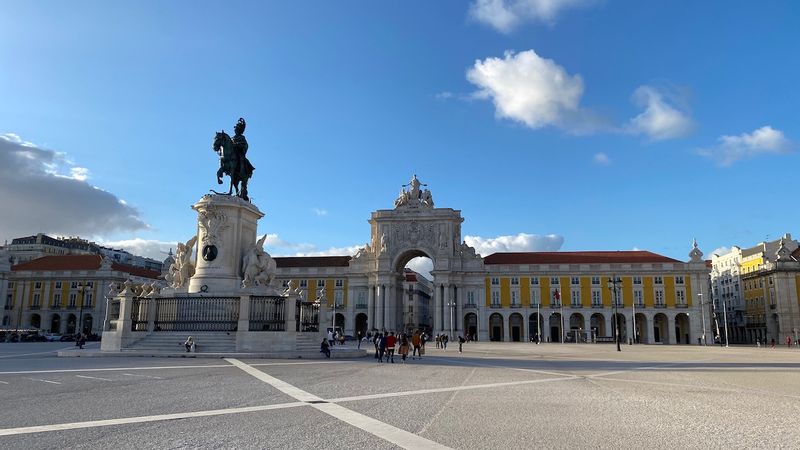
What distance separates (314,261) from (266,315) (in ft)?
229

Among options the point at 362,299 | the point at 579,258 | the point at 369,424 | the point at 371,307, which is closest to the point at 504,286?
the point at 579,258

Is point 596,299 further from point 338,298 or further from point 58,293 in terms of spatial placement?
point 58,293

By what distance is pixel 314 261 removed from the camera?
92250 millimetres

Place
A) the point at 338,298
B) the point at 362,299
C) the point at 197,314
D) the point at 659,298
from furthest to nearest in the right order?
the point at 338,298, the point at 362,299, the point at 659,298, the point at 197,314

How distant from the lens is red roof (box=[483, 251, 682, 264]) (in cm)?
8256

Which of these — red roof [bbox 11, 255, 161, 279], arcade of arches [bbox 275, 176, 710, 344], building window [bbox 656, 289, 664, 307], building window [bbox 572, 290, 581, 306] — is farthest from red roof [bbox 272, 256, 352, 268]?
building window [bbox 656, 289, 664, 307]

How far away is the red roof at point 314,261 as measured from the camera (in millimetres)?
90875

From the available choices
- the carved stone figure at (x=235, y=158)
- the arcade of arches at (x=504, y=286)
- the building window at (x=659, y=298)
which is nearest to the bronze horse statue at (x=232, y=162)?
the carved stone figure at (x=235, y=158)

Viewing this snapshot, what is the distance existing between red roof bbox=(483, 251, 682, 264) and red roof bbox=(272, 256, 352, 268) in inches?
862

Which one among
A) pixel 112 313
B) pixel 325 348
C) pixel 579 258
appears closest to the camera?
pixel 325 348

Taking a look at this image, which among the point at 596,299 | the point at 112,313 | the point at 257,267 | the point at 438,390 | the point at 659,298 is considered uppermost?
the point at 659,298

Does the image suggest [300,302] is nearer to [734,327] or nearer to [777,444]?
[777,444]

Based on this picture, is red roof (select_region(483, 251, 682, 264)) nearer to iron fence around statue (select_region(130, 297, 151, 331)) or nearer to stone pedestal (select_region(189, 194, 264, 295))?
stone pedestal (select_region(189, 194, 264, 295))

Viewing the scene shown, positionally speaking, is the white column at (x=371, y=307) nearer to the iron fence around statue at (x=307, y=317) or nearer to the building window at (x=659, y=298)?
the building window at (x=659, y=298)
